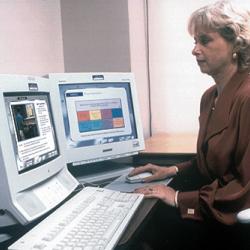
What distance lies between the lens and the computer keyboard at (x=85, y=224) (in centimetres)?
84

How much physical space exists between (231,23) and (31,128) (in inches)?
35.9

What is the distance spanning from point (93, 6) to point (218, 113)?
1227 mm

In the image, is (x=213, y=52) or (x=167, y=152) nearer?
(x=213, y=52)

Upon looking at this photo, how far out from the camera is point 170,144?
7.11 ft

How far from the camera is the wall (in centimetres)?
228

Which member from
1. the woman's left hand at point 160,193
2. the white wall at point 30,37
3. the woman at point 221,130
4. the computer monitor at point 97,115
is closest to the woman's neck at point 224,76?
the woman at point 221,130

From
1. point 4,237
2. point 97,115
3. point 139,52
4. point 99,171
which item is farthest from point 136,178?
point 139,52

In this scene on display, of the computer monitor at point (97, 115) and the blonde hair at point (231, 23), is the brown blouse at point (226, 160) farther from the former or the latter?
the computer monitor at point (97, 115)

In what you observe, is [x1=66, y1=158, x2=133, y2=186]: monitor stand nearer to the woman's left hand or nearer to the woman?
the woman

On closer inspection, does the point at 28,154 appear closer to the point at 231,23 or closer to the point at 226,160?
the point at 226,160

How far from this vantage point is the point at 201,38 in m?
1.57

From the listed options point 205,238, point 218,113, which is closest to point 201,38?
point 218,113

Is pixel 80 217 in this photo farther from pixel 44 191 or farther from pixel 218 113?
pixel 218 113

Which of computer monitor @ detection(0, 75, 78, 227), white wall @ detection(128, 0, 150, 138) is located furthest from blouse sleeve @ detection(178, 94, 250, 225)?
white wall @ detection(128, 0, 150, 138)
